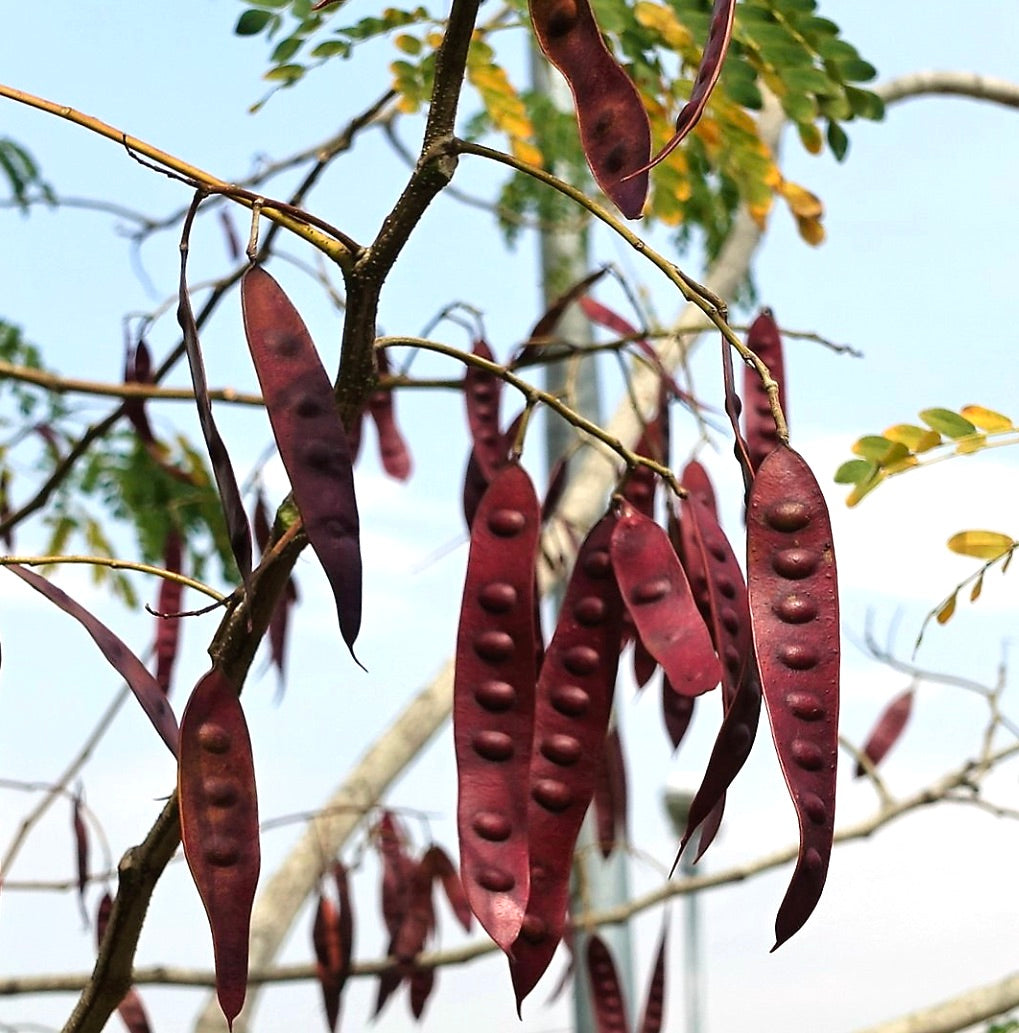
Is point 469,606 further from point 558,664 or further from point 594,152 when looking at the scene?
point 594,152

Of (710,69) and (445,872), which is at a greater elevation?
(710,69)

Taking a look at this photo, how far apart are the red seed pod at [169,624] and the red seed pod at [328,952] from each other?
14.9 inches

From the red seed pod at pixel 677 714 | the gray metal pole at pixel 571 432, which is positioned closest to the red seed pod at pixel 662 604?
the red seed pod at pixel 677 714

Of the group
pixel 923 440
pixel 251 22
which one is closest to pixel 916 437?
pixel 923 440

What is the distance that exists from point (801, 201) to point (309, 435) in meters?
1.10

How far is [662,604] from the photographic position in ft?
1.96

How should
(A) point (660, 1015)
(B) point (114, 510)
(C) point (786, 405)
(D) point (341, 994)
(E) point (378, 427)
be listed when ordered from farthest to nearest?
1. (B) point (114, 510)
2. (E) point (378, 427)
3. (D) point (341, 994)
4. (A) point (660, 1015)
5. (C) point (786, 405)

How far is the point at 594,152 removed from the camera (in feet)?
1.64

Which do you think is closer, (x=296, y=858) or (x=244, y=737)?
(x=244, y=737)

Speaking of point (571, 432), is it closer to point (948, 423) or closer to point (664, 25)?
point (664, 25)

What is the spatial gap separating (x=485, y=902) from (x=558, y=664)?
0.10 metres

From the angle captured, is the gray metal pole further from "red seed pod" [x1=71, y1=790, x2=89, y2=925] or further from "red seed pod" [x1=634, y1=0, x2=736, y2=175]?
"red seed pod" [x1=634, y1=0, x2=736, y2=175]

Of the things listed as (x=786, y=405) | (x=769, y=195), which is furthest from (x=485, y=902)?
(x=769, y=195)

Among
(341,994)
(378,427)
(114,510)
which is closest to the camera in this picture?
(341,994)
